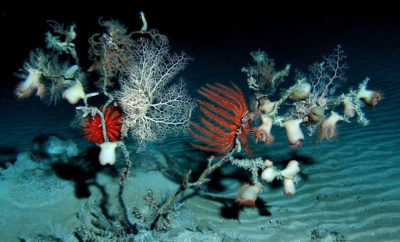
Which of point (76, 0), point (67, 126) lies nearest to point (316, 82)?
point (67, 126)

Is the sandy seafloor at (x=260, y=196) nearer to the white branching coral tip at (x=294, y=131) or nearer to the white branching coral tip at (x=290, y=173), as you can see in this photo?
the white branching coral tip at (x=290, y=173)

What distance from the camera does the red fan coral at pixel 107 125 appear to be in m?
3.38

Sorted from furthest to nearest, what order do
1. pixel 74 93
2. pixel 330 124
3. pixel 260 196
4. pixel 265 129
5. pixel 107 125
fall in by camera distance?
1. pixel 260 196
2. pixel 107 125
3. pixel 330 124
4. pixel 74 93
5. pixel 265 129

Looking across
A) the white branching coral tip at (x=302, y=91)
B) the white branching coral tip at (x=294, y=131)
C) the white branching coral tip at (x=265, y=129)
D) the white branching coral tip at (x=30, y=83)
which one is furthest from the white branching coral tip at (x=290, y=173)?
the white branching coral tip at (x=30, y=83)

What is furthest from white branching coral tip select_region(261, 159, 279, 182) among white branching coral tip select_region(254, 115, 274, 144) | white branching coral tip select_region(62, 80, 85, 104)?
white branching coral tip select_region(62, 80, 85, 104)

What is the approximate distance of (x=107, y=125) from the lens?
3361 mm

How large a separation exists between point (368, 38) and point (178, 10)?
26436 millimetres

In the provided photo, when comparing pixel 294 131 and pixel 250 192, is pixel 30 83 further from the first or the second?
pixel 294 131

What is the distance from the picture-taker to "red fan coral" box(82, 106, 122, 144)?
338cm

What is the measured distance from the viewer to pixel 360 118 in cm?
297

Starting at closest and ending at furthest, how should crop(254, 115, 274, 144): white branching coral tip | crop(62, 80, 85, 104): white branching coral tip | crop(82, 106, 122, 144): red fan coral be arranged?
crop(254, 115, 274, 144): white branching coral tip, crop(62, 80, 85, 104): white branching coral tip, crop(82, 106, 122, 144): red fan coral

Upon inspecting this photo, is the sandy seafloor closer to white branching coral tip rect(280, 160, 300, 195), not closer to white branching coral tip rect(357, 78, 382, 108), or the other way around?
white branching coral tip rect(280, 160, 300, 195)

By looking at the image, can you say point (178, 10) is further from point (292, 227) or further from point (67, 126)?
point (292, 227)

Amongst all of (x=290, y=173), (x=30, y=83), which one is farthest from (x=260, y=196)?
(x=30, y=83)
